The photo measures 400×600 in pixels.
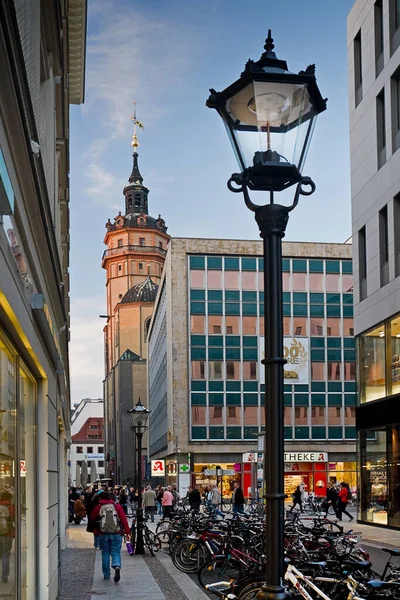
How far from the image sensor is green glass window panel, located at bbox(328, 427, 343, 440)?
67438 millimetres

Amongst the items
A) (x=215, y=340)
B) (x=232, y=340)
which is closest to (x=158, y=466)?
(x=215, y=340)

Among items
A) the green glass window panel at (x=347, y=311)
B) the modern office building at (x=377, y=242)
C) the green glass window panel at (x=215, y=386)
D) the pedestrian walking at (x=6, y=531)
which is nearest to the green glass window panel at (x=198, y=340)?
the green glass window panel at (x=215, y=386)

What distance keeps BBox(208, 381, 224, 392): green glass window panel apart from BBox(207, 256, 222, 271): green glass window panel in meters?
8.38

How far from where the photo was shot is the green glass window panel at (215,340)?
67562mm

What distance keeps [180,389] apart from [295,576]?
5680 centimetres

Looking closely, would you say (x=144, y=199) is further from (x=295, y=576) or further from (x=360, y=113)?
(x=295, y=576)

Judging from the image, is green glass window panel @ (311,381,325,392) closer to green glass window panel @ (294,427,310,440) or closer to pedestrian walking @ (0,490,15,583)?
green glass window panel @ (294,427,310,440)

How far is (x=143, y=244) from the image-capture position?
131625 mm

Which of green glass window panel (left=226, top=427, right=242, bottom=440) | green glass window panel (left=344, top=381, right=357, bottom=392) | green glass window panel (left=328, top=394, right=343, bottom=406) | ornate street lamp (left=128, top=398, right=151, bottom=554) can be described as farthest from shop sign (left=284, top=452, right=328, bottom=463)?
ornate street lamp (left=128, top=398, right=151, bottom=554)

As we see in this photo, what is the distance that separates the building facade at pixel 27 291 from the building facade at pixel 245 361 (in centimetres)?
5212

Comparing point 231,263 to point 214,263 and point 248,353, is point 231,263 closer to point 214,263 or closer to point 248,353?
point 214,263

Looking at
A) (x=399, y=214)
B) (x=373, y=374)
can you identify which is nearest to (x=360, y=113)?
(x=399, y=214)

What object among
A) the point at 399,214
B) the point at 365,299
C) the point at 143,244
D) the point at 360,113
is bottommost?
the point at 365,299

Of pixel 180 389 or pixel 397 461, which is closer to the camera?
pixel 397 461
